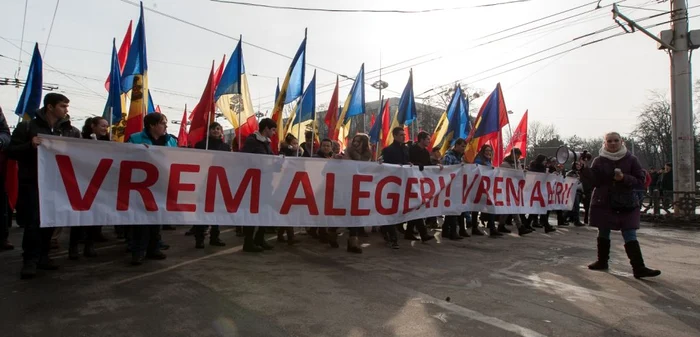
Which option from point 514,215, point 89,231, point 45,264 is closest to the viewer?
point 45,264

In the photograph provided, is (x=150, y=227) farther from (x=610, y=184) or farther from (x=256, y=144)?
(x=610, y=184)

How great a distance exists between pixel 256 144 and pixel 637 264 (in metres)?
4.86

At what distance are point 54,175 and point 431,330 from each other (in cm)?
392

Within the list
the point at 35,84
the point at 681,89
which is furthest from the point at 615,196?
the point at 681,89

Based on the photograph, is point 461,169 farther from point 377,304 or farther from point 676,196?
point 676,196

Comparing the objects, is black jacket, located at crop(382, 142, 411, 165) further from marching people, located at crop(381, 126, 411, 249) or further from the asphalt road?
the asphalt road

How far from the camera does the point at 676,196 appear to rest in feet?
40.5

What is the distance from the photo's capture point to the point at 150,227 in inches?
203

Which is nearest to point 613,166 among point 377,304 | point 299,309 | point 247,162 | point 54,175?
point 377,304

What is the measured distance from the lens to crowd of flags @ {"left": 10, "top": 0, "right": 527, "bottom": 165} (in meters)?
7.18

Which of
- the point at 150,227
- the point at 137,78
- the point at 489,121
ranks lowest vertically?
the point at 150,227

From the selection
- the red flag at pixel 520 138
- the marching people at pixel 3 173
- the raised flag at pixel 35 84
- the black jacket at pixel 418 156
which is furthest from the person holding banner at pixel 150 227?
the red flag at pixel 520 138

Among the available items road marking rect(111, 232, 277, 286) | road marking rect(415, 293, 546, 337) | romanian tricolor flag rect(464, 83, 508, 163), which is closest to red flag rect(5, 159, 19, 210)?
road marking rect(111, 232, 277, 286)

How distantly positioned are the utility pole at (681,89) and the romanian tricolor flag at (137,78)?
1330 cm
